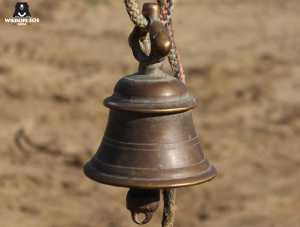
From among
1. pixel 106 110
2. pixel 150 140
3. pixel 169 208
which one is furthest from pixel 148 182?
pixel 106 110

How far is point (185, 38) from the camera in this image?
404 inches

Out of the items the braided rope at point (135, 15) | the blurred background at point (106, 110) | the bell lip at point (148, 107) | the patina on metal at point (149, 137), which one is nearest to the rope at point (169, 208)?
the patina on metal at point (149, 137)

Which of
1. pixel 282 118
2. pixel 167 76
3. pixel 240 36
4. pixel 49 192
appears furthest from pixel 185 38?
pixel 167 76

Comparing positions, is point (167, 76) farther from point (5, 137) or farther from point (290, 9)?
point (290, 9)

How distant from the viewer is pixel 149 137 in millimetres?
1847

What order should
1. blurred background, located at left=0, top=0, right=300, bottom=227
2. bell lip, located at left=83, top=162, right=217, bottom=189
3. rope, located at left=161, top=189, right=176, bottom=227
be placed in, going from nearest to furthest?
bell lip, located at left=83, top=162, right=217, bottom=189, rope, located at left=161, top=189, right=176, bottom=227, blurred background, located at left=0, top=0, right=300, bottom=227

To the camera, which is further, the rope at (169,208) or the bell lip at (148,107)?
the rope at (169,208)

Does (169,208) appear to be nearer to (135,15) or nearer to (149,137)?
(149,137)

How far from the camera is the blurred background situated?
242 inches

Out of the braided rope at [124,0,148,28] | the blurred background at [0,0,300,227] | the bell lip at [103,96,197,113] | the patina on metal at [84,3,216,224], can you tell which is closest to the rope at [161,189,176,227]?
the patina on metal at [84,3,216,224]

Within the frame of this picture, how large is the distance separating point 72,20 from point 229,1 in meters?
2.48

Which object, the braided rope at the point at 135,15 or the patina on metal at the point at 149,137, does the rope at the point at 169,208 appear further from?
the braided rope at the point at 135,15

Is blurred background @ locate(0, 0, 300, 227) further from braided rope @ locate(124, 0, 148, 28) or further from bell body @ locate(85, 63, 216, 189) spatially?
braided rope @ locate(124, 0, 148, 28)

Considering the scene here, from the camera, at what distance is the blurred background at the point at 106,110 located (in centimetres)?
614
